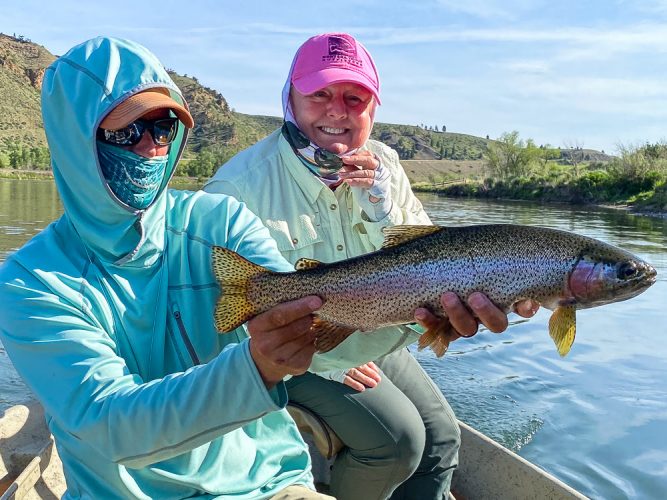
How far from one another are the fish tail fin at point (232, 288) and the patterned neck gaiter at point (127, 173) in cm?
42

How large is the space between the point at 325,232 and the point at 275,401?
7.66ft

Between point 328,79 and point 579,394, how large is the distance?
273 inches

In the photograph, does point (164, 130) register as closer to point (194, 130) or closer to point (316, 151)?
point (316, 151)

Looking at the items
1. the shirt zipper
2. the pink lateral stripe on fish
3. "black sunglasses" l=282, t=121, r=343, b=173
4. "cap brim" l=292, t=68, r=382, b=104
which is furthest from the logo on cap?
the shirt zipper

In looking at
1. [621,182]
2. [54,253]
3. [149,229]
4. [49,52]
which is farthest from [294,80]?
[49,52]

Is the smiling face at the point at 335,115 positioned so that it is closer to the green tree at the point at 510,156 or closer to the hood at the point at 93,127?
the hood at the point at 93,127

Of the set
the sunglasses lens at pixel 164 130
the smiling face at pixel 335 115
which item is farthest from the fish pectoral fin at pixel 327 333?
the smiling face at pixel 335 115

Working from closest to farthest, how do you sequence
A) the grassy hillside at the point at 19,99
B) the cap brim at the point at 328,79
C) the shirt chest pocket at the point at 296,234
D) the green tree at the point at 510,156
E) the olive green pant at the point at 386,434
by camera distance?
1. the olive green pant at the point at 386,434
2. the shirt chest pocket at the point at 296,234
3. the cap brim at the point at 328,79
4. the green tree at the point at 510,156
5. the grassy hillside at the point at 19,99

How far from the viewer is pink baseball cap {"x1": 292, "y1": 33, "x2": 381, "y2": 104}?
14.6ft

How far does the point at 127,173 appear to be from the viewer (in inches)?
109

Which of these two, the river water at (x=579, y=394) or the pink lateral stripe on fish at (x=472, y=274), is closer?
the pink lateral stripe on fish at (x=472, y=274)

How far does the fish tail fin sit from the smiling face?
77.4 inches

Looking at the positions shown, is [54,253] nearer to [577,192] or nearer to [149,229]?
[149,229]

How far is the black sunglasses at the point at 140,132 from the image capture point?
2715 mm
